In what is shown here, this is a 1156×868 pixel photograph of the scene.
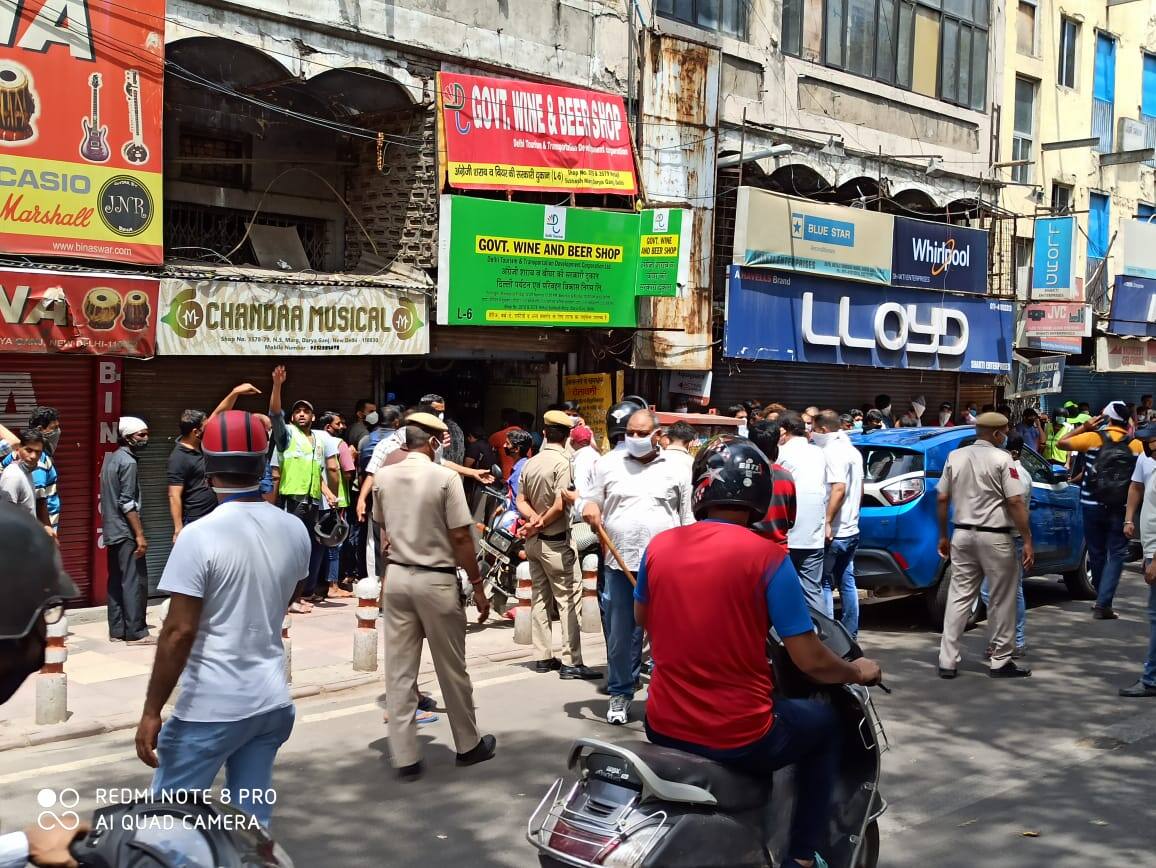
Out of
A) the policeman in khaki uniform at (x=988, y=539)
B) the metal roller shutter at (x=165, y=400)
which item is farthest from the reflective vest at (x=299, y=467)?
the policeman in khaki uniform at (x=988, y=539)

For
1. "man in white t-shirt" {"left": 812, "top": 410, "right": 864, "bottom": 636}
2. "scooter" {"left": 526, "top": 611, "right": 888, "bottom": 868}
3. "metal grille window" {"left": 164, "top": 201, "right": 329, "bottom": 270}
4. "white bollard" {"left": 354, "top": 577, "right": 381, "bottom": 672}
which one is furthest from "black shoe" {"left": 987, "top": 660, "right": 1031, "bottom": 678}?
"metal grille window" {"left": 164, "top": 201, "right": 329, "bottom": 270}

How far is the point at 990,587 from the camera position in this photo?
873 cm

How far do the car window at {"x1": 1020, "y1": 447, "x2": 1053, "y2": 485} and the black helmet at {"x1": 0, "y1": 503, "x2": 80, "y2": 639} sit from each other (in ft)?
35.4

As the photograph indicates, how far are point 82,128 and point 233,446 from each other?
Answer: 759 cm

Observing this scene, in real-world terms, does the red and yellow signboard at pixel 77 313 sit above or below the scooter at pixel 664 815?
above

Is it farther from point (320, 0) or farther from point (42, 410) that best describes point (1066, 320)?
point (42, 410)

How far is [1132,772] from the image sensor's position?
657 cm

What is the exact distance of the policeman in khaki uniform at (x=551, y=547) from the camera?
29.1ft

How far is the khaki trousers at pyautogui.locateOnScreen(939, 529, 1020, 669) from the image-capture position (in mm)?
8609

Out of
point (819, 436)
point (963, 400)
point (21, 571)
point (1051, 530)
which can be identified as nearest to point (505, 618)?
point (819, 436)

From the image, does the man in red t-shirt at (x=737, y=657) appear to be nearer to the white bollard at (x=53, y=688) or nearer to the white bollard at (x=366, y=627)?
the white bollard at (x=53, y=688)

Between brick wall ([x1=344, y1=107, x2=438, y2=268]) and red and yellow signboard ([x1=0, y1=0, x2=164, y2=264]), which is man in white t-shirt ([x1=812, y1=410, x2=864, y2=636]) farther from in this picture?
red and yellow signboard ([x1=0, y1=0, x2=164, y2=264])

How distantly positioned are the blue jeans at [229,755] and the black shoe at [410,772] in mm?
2215

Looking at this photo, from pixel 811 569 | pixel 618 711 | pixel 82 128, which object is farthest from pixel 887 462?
pixel 82 128
